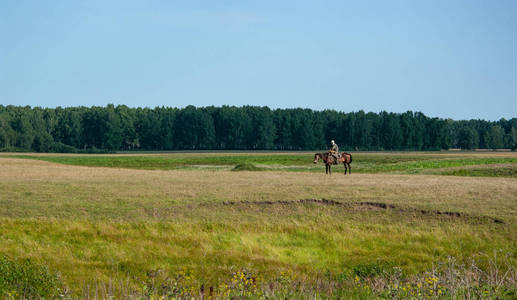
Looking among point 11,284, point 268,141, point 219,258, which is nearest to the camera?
point 11,284

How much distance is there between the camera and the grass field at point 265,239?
1284 centimetres

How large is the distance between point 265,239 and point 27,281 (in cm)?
824

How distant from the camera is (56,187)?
31.6 meters

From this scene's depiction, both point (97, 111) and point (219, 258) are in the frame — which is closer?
point (219, 258)

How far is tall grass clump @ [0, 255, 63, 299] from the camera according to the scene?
41.3ft

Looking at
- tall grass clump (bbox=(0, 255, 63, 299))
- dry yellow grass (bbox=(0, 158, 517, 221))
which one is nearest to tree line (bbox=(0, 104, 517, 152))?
dry yellow grass (bbox=(0, 158, 517, 221))

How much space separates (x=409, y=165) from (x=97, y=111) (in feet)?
399

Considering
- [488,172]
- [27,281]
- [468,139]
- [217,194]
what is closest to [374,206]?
[217,194]

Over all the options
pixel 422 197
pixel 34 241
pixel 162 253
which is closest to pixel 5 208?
pixel 34 241

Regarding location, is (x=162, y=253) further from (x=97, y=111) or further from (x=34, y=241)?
(x=97, y=111)

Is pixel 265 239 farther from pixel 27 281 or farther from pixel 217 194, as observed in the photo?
pixel 217 194

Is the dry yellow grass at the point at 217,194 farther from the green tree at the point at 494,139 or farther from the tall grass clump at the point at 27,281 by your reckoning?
the green tree at the point at 494,139

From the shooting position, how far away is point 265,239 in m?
18.6

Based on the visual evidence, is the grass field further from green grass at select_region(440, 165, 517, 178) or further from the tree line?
the tree line
